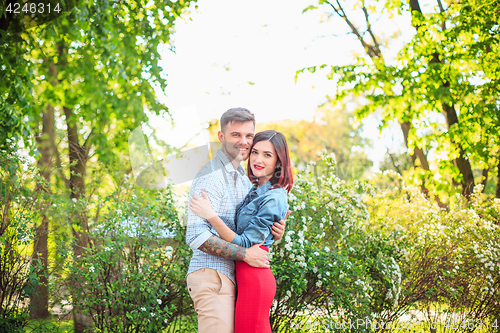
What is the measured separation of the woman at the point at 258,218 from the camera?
1.83 metres

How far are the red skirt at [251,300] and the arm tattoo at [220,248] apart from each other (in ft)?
0.34

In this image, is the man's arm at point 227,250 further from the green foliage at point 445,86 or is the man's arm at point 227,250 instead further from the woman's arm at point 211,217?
the green foliage at point 445,86

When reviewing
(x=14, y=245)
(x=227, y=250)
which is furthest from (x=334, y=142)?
(x=227, y=250)

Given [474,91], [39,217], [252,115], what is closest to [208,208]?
[252,115]

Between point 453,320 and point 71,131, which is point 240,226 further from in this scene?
point 71,131

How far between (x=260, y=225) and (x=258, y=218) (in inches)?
1.5

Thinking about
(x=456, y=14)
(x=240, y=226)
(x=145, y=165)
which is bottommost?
(x=240, y=226)

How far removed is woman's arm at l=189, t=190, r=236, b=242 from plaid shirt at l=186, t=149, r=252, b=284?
0.15 feet

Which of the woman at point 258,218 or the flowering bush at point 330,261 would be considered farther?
the flowering bush at point 330,261

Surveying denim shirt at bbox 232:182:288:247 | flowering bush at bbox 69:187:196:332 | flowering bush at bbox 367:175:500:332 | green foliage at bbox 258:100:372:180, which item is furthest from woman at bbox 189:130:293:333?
green foliage at bbox 258:100:372:180

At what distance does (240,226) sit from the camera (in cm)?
195

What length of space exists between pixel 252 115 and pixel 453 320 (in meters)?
4.14

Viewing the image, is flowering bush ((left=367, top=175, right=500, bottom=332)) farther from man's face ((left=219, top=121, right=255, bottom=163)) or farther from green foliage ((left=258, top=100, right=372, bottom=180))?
green foliage ((left=258, top=100, right=372, bottom=180))

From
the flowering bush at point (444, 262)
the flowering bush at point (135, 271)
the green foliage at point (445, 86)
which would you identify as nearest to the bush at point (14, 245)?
the flowering bush at point (135, 271)
